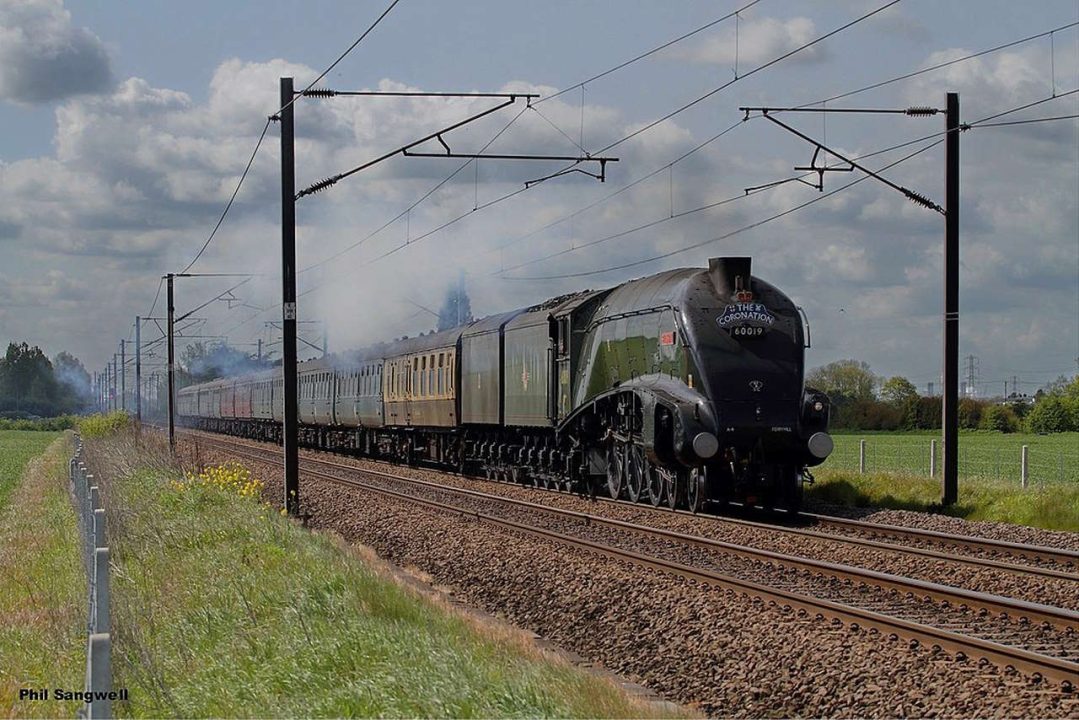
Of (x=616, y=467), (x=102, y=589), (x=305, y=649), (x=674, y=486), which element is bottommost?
A: (x=305, y=649)

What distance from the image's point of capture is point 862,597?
12.2 metres

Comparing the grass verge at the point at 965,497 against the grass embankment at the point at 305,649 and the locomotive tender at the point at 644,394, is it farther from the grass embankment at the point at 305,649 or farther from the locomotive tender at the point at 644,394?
the grass embankment at the point at 305,649

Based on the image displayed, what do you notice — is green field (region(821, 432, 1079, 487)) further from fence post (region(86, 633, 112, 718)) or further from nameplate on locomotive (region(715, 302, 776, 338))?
fence post (region(86, 633, 112, 718))

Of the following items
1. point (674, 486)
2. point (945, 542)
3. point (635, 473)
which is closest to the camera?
point (945, 542)

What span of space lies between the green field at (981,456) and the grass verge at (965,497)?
2.44 metres

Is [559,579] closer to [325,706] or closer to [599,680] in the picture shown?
[599,680]

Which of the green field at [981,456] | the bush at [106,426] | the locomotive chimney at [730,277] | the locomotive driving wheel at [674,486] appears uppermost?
the locomotive chimney at [730,277]

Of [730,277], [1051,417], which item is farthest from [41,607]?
[1051,417]

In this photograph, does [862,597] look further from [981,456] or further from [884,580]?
[981,456]

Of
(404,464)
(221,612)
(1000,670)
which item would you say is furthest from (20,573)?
(404,464)

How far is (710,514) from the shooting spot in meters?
20.2

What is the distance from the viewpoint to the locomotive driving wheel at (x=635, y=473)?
22.0 metres

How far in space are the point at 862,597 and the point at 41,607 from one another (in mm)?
7967

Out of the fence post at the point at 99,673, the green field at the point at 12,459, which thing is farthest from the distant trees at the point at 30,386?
the fence post at the point at 99,673
